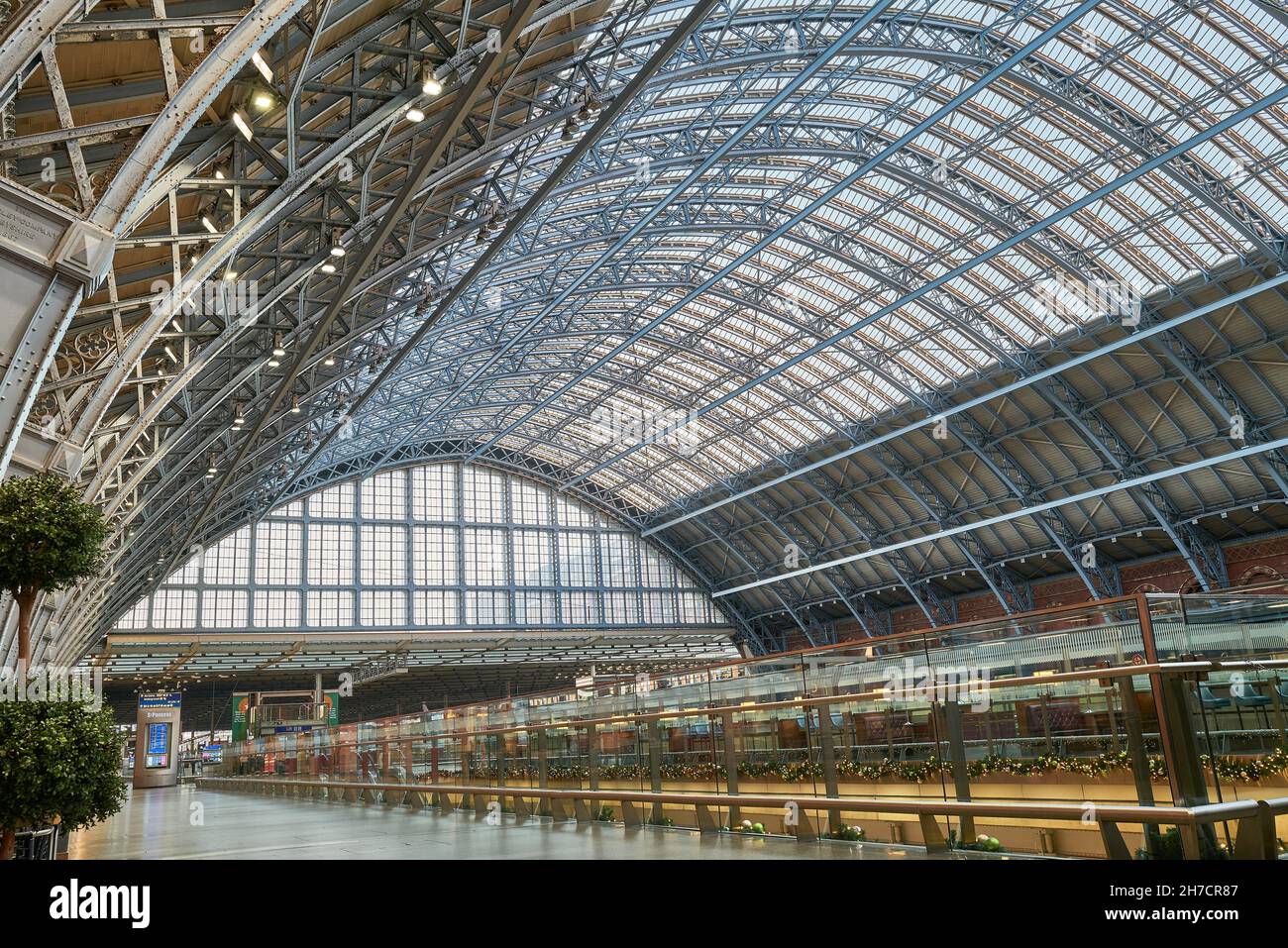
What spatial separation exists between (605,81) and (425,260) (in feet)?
25.3

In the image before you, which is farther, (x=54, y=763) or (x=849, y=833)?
(x=849, y=833)

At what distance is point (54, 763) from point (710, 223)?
106 ft

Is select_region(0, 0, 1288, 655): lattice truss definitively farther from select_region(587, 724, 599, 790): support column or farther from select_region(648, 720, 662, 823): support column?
select_region(648, 720, 662, 823): support column

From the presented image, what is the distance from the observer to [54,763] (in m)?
7.62

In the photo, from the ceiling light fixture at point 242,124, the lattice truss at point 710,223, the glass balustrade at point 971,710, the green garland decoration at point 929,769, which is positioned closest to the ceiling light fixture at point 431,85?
the lattice truss at point 710,223

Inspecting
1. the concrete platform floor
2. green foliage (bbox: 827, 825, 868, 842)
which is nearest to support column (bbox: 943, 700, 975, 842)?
the concrete platform floor

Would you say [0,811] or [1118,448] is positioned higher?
[1118,448]

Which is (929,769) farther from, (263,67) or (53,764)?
(263,67)

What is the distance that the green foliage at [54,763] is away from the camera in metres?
7.44

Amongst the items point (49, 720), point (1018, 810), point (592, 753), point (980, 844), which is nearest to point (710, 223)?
point (592, 753)

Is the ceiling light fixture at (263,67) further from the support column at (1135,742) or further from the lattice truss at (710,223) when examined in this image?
the support column at (1135,742)
